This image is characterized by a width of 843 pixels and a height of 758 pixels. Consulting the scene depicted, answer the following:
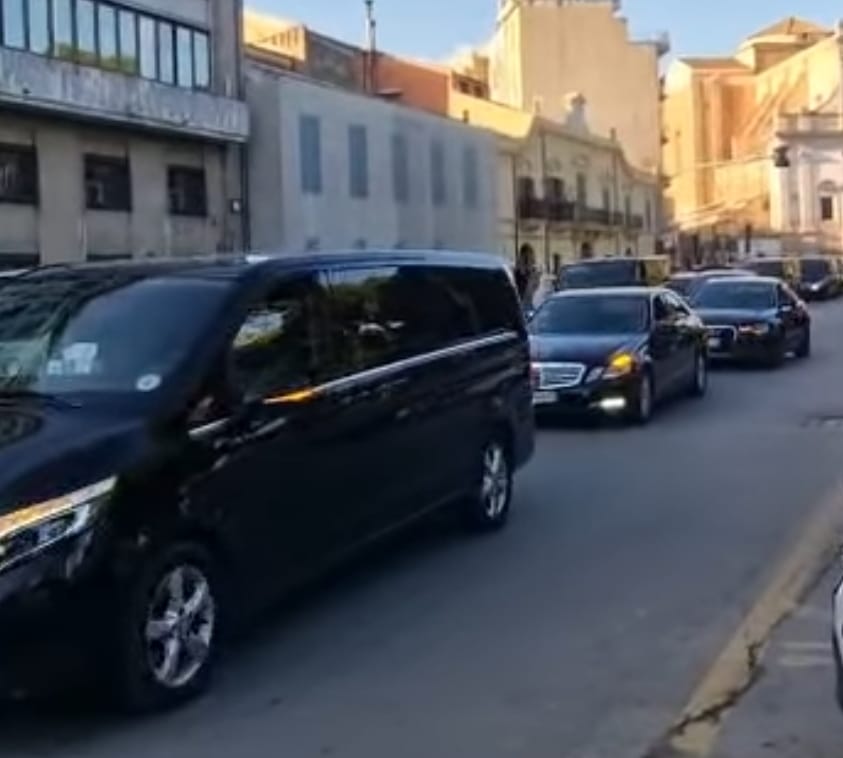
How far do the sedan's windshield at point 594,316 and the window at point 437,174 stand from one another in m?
39.1

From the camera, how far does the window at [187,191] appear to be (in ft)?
146

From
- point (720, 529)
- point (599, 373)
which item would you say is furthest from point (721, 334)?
point (720, 529)

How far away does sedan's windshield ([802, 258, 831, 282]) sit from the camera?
5925cm

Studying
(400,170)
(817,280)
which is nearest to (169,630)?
(400,170)

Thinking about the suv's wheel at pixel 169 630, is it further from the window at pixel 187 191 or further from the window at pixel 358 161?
the window at pixel 358 161

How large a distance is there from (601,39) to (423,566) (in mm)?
93356

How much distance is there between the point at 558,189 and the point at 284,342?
68.7 meters

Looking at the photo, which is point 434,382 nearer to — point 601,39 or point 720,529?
point 720,529

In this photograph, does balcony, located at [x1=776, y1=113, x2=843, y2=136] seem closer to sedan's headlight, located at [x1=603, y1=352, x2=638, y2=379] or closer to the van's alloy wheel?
sedan's headlight, located at [x1=603, y1=352, x2=638, y2=379]

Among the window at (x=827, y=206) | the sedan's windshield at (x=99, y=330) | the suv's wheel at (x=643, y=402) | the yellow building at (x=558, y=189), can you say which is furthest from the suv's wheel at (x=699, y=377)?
the window at (x=827, y=206)

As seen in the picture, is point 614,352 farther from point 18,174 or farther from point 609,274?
point 18,174

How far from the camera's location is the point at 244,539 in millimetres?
6566

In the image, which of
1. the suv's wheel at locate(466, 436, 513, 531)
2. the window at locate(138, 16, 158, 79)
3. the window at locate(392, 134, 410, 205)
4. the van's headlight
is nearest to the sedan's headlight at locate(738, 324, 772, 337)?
the suv's wheel at locate(466, 436, 513, 531)

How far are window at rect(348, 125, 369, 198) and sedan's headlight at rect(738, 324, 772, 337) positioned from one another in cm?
2776
